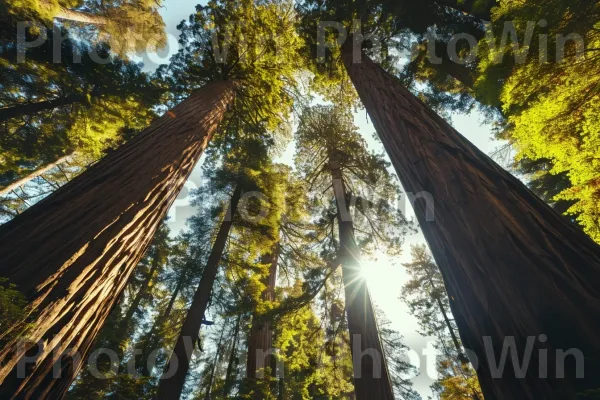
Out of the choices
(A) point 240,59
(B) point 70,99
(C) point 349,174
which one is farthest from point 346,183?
(B) point 70,99

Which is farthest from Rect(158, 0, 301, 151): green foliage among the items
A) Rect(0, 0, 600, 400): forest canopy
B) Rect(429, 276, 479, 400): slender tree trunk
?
Rect(429, 276, 479, 400): slender tree trunk

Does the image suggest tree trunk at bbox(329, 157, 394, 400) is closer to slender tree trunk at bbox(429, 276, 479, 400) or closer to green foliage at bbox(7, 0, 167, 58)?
slender tree trunk at bbox(429, 276, 479, 400)

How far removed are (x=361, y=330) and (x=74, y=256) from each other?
5.31 metres

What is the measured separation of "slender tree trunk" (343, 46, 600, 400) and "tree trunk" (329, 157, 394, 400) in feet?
13.9

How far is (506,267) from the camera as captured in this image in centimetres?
114

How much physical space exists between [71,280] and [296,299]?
19.4 feet

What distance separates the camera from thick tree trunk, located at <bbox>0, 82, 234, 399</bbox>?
44.5 inches

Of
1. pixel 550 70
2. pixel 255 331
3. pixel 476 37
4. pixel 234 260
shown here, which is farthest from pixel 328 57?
pixel 255 331

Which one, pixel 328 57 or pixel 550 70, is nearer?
pixel 550 70

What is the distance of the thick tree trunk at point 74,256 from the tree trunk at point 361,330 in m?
4.66

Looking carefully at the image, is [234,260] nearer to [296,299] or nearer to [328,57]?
[296,299]

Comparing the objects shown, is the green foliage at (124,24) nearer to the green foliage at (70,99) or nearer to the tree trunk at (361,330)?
the green foliage at (70,99)

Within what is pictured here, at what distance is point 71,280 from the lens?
52.5 inches

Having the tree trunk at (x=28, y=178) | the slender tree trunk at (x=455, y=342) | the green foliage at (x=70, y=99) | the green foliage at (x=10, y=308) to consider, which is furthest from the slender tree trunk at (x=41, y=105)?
the slender tree trunk at (x=455, y=342)
